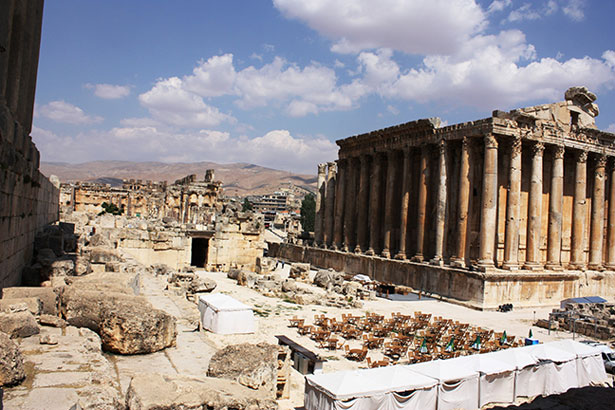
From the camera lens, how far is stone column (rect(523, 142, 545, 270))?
28000 mm

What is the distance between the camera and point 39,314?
7.67 m

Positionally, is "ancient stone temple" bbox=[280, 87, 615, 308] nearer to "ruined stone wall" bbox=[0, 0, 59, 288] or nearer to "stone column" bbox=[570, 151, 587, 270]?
"stone column" bbox=[570, 151, 587, 270]

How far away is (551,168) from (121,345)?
98.9 feet

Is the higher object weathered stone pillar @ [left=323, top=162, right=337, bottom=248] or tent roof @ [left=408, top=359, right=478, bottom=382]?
weathered stone pillar @ [left=323, top=162, right=337, bottom=248]

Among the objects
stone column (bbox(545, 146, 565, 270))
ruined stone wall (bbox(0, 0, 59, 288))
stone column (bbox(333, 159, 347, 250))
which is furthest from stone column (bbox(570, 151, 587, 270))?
ruined stone wall (bbox(0, 0, 59, 288))

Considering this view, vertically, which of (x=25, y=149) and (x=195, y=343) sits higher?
(x=25, y=149)

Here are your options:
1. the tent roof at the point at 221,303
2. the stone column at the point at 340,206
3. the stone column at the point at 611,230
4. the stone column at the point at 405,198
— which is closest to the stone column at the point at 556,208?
the stone column at the point at 611,230

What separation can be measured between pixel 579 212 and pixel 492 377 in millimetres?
22662

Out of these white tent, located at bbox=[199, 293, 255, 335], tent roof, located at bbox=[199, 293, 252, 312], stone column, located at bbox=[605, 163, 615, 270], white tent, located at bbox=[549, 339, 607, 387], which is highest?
stone column, located at bbox=[605, 163, 615, 270]

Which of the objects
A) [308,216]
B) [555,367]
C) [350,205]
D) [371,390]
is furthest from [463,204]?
[308,216]

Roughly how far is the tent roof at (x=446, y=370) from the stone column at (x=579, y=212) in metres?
22.8

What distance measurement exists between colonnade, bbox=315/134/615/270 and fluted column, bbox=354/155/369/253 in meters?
1.88

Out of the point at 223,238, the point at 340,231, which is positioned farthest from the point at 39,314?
the point at 340,231

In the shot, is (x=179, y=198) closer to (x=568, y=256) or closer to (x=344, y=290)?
(x=344, y=290)
